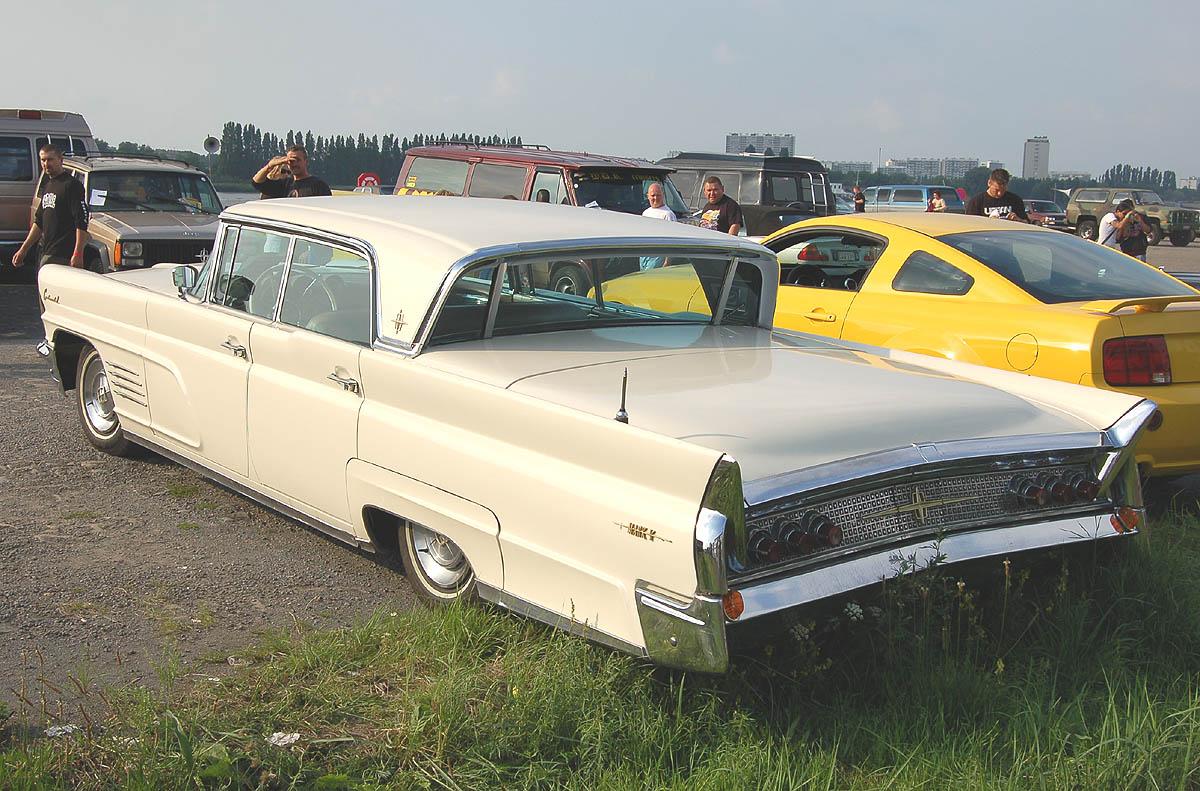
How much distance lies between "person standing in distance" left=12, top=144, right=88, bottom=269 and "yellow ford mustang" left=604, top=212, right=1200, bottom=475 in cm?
619

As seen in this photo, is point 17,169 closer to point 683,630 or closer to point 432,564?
point 432,564

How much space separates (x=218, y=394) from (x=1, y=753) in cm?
224

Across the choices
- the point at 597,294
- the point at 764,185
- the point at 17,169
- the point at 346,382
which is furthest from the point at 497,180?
the point at 764,185

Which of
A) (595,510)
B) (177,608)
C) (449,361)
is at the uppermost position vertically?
(449,361)

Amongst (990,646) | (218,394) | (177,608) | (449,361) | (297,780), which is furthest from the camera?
(218,394)

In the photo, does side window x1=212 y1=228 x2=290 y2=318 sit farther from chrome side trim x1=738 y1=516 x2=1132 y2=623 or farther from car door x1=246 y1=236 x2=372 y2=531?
chrome side trim x1=738 y1=516 x2=1132 y2=623

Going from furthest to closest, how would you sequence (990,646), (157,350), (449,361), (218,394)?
(157,350)
(218,394)
(449,361)
(990,646)

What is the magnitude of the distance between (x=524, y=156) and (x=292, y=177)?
3.14m

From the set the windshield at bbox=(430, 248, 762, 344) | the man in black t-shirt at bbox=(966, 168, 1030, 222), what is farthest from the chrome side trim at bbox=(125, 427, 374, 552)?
the man in black t-shirt at bbox=(966, 168, 1030, 222)

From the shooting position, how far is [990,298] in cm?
645

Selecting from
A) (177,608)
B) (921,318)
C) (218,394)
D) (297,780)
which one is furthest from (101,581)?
(921,318)

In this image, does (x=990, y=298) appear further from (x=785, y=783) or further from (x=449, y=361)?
(x=785, y=783)

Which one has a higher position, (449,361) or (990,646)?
(449,361)

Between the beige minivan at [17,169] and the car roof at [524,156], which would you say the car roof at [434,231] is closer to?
the car roof at [524,156]
